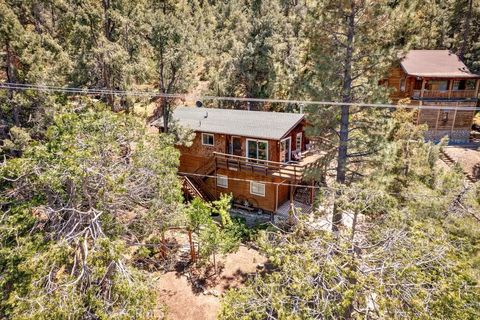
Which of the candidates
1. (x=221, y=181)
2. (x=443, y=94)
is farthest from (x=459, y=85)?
(x=221, y=181)

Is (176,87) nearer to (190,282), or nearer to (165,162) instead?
(165,162)

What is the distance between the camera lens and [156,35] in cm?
1842

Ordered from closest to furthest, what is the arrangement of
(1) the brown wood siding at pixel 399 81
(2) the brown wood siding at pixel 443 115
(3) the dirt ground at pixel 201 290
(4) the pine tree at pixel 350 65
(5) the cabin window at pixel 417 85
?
1. (4) the pine tree at pixel 350 65
2. (3) the dirt ground at pixel 201 290
3. (2) the brown wood siding at pixel 443 115
4. (5) the cabin window at pixel 417 85
5. (1) the brown wood siding at pixel 399 81

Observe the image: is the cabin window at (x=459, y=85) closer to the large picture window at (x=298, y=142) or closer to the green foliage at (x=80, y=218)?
the large picture window at (x=298, y=142)

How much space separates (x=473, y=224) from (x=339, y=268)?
18.3 feet

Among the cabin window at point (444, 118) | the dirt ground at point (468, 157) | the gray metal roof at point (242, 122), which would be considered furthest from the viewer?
the cabin window at point (444, 118)

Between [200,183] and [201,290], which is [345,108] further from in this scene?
[200,183]

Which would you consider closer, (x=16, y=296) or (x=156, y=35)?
(x=16, y=296)

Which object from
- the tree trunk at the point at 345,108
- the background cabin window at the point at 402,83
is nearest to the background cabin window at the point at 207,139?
the tree trunk at the point at 345,108

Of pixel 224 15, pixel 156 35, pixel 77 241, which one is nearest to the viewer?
pixel 77 241

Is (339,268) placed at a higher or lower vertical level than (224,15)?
lower

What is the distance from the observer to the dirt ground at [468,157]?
2272cm

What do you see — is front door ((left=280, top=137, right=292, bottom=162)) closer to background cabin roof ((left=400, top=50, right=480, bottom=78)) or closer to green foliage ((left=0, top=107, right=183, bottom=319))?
green foliage ((left=0, top=107, right=183, bottom=319))

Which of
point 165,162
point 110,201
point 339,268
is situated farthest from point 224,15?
point 339,268
